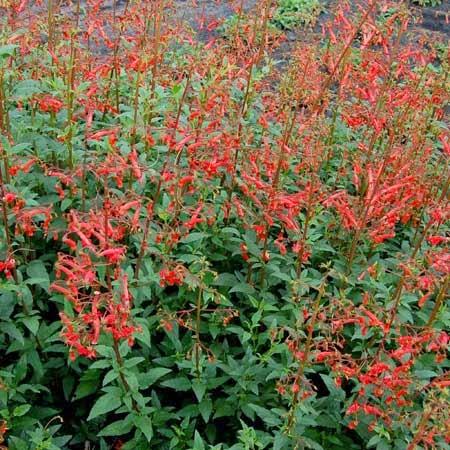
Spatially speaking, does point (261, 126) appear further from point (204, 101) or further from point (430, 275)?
point (430, 275)

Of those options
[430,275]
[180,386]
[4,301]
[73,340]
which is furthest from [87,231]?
[430,275]

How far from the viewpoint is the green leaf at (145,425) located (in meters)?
3.19

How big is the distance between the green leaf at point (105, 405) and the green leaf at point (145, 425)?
0.52 ft

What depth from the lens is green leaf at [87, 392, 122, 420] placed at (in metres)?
3.08

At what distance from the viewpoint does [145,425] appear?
10.6 feet

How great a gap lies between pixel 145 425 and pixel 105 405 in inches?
9.8

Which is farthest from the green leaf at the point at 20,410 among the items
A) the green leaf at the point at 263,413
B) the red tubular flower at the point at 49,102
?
the red tubular flower at the point at 49,102

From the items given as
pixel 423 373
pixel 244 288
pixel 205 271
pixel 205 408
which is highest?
pixel 205 271

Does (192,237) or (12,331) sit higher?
→ (192,237)

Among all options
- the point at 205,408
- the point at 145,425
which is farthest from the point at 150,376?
the point at 205,408

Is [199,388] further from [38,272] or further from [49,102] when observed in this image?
[49,102]

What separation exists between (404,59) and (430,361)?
7.94ft

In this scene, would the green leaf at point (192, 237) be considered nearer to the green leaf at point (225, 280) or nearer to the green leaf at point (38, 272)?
the green leaf at point (225, 280)

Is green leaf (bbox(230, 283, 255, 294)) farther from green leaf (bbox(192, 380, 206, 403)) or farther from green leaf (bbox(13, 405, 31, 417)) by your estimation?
green leaf (bbox(13, 405, 31, 417))
